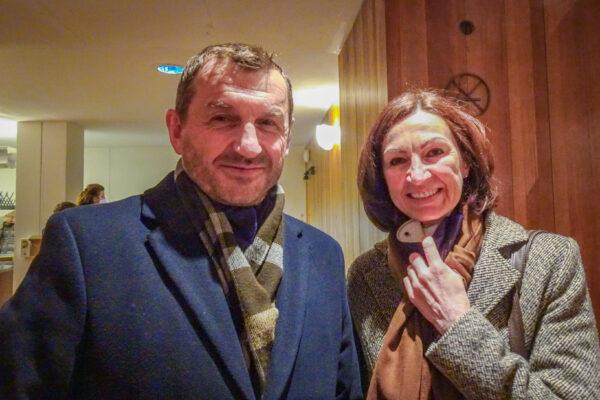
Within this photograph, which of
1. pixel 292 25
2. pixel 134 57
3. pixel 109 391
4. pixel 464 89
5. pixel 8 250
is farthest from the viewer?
pixel 8 250

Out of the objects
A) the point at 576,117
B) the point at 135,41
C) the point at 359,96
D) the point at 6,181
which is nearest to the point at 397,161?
the point at 576,117

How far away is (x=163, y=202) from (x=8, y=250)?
6282 millimetres

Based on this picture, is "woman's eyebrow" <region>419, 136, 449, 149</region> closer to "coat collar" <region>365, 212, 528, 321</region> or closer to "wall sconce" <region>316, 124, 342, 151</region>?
"coat collar" <region>365, 212, 528, 321</region>

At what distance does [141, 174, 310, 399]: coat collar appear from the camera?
77 centimetres

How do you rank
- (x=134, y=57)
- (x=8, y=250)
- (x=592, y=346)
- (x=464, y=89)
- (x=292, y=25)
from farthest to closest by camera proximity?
(x=8, y=250) < (x=134, y=57) < (x=292, y=25) < (x=464, y=89) < (x=592, y=346)

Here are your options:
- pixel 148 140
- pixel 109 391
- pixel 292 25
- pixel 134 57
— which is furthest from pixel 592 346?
pixel 148 140

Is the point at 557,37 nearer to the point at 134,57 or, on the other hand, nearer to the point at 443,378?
the point at 443,378

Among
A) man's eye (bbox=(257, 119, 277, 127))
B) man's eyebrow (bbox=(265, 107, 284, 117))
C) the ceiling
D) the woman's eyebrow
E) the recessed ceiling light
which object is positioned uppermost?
the ceiling

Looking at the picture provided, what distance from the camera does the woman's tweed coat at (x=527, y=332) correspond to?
85 cm

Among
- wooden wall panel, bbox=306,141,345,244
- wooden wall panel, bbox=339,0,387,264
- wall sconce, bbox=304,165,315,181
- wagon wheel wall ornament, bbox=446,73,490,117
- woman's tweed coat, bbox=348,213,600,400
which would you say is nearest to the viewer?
woman's tweed coat, bbox=348,213,600,400

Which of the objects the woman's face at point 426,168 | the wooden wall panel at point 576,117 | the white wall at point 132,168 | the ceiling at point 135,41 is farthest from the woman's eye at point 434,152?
the white wall at point 132,168

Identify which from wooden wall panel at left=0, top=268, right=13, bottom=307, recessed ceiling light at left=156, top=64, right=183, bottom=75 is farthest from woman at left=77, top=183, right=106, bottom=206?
wooden wall panel at left=0, top=268, right=13, bottom=307

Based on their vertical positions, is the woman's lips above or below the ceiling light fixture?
below

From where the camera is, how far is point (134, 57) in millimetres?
3023
